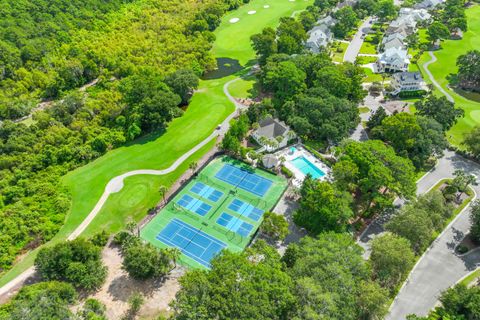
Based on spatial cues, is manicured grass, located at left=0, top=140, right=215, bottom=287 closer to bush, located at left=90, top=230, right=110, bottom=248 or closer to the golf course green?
the golf course green

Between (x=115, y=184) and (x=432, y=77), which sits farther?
(x=432, y=77)

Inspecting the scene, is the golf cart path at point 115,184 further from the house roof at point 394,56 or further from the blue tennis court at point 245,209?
the house roof at point 394,56

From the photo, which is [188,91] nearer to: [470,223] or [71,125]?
[71,125]

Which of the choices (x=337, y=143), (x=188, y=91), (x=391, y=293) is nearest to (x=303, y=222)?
(x=391, y=293)

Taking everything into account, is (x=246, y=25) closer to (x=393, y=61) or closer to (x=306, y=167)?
(x=393, y=61)

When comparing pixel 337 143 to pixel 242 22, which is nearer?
pixel 337 143

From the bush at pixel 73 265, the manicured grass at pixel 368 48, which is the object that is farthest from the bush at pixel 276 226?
the manicured grass at pixel 368 48

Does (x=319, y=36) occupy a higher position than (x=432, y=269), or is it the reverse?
(x=319, y=36)

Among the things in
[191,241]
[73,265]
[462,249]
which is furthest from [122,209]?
[462,249]
